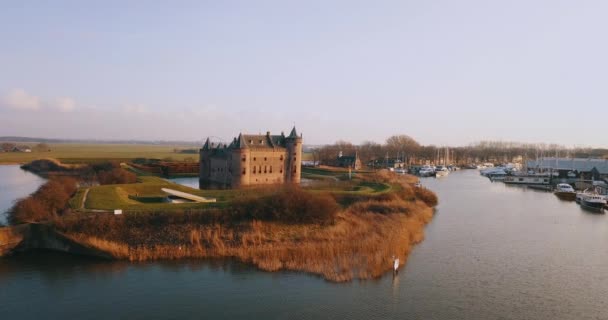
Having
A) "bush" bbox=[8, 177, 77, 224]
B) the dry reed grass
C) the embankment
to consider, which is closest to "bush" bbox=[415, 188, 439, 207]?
the dry reed grass

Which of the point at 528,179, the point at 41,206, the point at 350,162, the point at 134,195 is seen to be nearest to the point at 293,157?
the point at 134,195

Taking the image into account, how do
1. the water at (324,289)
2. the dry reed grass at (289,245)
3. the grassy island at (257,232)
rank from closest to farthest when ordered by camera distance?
1. the water at (324,289)
2. the dry reed grass at (289,245)
3. the grassy island at (257,232)

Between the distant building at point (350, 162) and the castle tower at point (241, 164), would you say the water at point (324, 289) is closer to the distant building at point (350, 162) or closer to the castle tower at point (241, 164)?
the castle tower at point (241, 164)

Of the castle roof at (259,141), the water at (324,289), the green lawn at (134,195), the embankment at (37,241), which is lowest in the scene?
the water at (324,289)

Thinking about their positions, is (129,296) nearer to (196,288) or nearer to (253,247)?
(196,288)

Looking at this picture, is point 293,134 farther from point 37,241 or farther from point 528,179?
point 528,179

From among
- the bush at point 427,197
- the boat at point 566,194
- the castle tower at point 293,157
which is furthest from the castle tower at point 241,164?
the boat at point 566,194

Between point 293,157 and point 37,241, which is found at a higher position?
point 293,157
